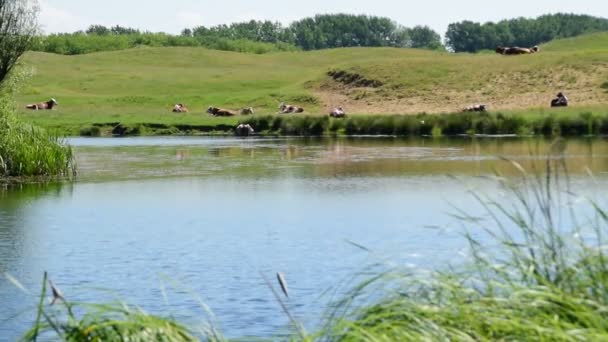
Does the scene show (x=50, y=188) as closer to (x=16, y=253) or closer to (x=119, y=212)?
(x=119, y=212)

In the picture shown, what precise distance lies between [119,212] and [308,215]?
4.01m

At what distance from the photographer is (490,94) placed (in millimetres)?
69375

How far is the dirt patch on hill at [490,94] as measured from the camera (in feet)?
215

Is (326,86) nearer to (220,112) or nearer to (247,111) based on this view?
(247,111)

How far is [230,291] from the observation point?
1524 cm

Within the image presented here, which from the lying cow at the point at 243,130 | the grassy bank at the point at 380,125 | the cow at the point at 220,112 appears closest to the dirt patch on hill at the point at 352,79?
the cow at the point at 220,112

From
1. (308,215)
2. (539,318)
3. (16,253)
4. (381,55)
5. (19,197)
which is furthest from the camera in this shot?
(381,55)

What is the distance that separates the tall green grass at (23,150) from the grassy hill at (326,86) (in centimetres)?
3069

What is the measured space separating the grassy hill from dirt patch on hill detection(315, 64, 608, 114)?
58 mm

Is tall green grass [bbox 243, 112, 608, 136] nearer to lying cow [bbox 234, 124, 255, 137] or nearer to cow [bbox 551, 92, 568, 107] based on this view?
lying cow [bbox 234, 124, 255, 137]

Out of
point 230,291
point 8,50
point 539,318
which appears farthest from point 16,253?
point 8,50

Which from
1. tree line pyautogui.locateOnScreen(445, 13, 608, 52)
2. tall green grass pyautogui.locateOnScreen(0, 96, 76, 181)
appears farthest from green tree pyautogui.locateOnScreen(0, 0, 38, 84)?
tree line pyautogui.locateOnScreen(445, 13, 608, 52)

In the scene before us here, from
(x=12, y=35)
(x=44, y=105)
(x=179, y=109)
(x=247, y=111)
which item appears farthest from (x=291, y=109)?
(x=12, y=35)

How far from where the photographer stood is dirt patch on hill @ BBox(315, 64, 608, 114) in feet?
215
